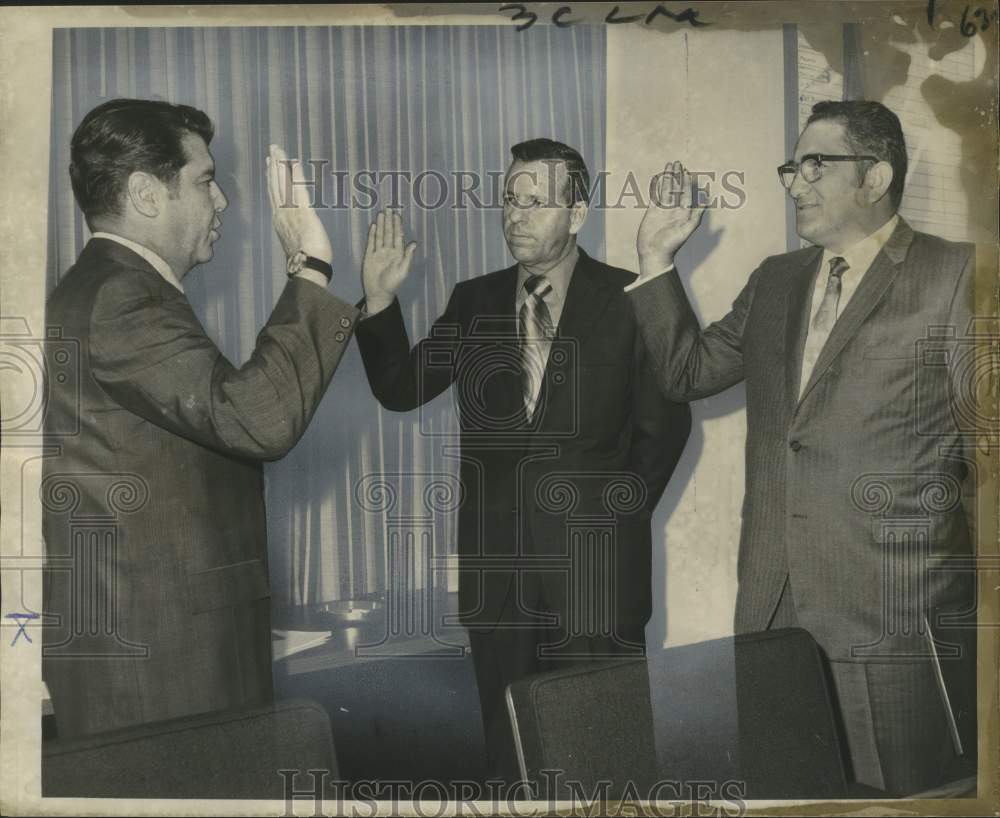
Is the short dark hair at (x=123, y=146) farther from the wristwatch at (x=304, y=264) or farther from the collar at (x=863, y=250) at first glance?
the collar at (x=863, y=250)

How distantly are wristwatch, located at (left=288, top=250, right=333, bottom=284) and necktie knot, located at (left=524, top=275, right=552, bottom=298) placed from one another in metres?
0.44

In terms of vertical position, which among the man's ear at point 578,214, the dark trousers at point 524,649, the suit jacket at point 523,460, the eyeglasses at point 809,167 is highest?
the eyeglasses at point 809,167

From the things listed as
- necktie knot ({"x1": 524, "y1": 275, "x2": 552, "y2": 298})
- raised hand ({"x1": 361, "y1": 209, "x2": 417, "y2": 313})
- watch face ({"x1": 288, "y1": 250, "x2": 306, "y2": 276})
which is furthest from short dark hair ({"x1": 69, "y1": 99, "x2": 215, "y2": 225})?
necktie knot ({"x1": 524, "y1": 275, "x2": 552, "y2": 298})

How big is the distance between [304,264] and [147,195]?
362 mm

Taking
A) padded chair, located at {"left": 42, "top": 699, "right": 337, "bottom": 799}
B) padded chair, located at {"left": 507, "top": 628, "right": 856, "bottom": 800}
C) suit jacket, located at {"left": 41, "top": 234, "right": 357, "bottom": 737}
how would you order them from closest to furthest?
padded chair, located at {"left": 42, "top": 699, "right": 337, "bottom": 799}, padded chair, located at {"left": 507, "top": 628, "right": 856, "bottom": 800}, suit jacket, located at {"left": 41, "top": 234, "right": 357, "bottom": 737}

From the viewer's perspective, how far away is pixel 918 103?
8.17 ft

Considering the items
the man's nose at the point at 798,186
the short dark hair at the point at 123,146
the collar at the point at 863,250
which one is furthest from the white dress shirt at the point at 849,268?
the short dark hair at the point at 123,146

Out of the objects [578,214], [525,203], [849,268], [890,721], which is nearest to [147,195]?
[525,203]

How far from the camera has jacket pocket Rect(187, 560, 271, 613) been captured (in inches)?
93.1

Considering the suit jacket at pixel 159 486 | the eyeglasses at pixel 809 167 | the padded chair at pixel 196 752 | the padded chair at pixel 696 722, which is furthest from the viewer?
the eyeglasses at pixel 809 167

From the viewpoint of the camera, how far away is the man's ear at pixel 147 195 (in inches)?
94.5

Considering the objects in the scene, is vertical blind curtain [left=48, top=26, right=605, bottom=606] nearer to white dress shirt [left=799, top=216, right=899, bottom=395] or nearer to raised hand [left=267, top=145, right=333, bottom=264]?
raised hand [left=267, top=145, right=333, bottom=264]

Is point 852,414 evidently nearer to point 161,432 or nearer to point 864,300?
point 864,300

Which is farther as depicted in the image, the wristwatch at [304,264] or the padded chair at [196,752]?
the wristwatch at [304,264]
